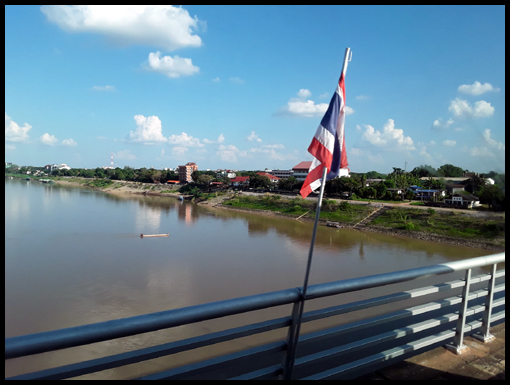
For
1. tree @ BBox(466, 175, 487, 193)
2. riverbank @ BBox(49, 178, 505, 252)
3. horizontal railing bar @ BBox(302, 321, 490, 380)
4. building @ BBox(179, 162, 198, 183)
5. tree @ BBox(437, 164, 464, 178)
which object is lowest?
riverbank @ BBox(49, 178, 505, 252)

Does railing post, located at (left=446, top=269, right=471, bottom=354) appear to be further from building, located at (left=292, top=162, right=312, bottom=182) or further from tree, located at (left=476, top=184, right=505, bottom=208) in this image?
building, located at (left=292, top=162, right=312, bottom=182)

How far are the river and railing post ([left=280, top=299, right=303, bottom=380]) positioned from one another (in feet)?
15.5

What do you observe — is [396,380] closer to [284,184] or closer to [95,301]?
[95,301]

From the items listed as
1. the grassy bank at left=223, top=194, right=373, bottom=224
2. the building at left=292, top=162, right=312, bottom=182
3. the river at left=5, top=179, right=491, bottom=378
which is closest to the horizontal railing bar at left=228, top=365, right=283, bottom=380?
the river at left=5, top=179, right=491, bottom=378

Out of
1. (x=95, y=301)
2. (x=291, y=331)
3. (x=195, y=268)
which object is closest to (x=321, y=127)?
(x=291, y=331)

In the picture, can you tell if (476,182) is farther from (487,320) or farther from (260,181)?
(260,181)

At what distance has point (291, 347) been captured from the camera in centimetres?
118

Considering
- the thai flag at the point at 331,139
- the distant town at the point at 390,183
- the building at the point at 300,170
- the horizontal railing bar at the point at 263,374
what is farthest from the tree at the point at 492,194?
the building at the point at 300,170

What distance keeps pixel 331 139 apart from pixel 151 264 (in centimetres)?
1093

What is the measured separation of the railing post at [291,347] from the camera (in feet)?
3.75

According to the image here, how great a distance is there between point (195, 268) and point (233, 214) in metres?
15.3

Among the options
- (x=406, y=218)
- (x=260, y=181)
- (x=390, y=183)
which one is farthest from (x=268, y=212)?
(x=406, y=218)

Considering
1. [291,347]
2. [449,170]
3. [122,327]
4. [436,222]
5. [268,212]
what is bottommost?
[268,212]

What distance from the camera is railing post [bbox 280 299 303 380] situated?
3.75 ft
